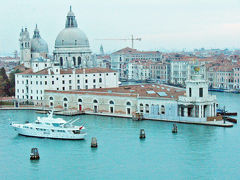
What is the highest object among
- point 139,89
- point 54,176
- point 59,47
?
point 59,47

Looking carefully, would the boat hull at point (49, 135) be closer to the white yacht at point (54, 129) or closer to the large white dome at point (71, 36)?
the white yacht at point (54, 129)

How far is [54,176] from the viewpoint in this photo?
16.0 m

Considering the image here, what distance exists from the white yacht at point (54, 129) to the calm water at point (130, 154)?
1.01 ft

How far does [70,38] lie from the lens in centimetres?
3716

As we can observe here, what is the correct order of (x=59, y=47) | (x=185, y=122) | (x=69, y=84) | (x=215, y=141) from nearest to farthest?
1. (x=215, y=141)
2. (x=185, y=122)
3. (x=69, y=84)
4. (x=59, y=47)

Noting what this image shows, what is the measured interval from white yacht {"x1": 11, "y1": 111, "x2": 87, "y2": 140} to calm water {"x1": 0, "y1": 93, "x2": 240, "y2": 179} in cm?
31

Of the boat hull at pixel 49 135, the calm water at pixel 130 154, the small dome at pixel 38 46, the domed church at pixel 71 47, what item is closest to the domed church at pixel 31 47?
the small dome at pixel 38 46

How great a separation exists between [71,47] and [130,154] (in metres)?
19.7

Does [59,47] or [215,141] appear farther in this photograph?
[59,47]

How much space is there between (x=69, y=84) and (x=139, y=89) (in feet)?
16.7

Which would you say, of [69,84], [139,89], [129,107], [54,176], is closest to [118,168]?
[54,176]

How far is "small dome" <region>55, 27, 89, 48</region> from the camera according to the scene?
37219mm

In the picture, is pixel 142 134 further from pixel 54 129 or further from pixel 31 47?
pixel 31 47

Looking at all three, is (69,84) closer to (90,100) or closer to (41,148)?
(90,100)
